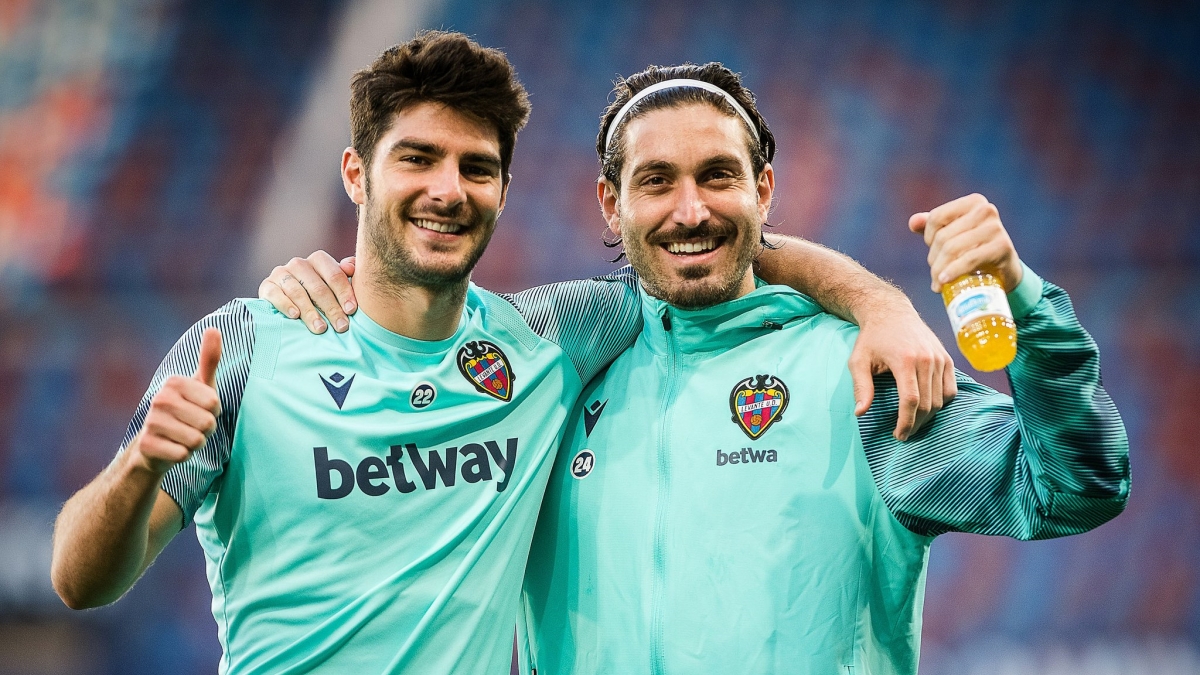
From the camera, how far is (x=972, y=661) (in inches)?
234

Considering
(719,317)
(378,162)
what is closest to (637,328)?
(719,317)

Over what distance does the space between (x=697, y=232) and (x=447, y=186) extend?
0.63 metres

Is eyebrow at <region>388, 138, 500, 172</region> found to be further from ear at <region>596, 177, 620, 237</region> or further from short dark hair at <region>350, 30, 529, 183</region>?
ear at <region>596, 177, 620, 237</region>

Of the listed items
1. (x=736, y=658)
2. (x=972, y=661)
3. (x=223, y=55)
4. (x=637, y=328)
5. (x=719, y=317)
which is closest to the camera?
(x=736, y=658)

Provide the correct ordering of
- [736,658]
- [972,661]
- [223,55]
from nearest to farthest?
[736,658] → [972,661] → [223,55]

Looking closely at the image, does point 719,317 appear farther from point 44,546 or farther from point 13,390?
point 13,390

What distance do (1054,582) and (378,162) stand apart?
16.7ft

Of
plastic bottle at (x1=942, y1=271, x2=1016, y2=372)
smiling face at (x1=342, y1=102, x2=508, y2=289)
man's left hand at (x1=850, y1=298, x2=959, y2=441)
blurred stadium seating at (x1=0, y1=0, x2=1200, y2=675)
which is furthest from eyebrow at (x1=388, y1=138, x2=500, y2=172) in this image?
blurred stadium seating at (x1=0, y1=0, x2=1200, y2=675)

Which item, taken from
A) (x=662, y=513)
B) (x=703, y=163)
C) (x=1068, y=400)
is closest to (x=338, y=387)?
(x=662, y=513)

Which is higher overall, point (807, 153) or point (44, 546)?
point (807, 153)

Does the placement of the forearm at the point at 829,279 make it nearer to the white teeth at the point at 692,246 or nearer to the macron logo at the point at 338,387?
the white teeth at the point at 692,246

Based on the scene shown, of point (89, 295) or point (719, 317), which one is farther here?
point (89, 295)

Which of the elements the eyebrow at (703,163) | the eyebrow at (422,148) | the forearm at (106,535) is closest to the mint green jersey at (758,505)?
the eyebrow at (703,163)

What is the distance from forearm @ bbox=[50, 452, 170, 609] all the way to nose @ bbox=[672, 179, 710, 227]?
4.27 feet
